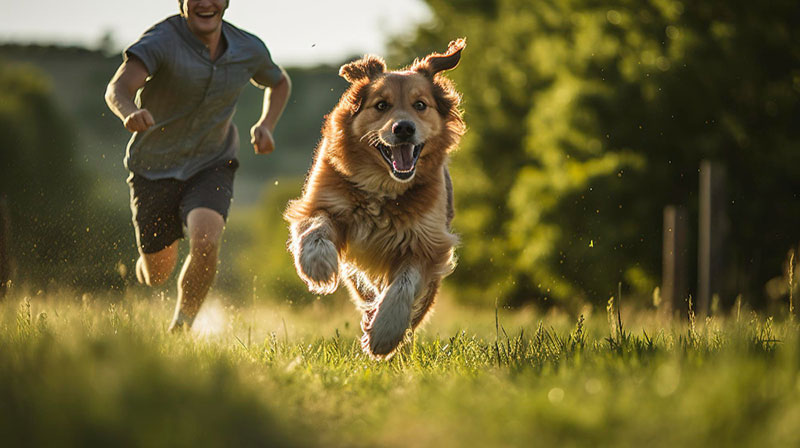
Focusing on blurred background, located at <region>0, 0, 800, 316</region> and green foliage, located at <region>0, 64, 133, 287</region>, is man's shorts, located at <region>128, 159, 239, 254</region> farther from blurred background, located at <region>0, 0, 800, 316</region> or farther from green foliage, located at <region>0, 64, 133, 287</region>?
green foliage, located at <region>0, 64, 133, 287</region>

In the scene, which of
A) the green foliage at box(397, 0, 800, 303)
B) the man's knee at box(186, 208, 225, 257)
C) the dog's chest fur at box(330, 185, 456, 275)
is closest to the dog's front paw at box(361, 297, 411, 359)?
the dog's chest fur at box(330, 185, 456, 275)

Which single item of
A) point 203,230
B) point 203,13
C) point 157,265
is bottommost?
point 157,265

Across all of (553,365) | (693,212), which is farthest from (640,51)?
(553,365)

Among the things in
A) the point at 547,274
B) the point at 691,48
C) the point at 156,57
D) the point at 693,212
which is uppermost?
the point at 691,48

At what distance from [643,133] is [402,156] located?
33.0 ft

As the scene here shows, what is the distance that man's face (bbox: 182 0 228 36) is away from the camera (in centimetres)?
501

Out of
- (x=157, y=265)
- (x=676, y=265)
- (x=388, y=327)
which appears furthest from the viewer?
(x=676, y=265)

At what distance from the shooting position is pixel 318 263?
4.25 m

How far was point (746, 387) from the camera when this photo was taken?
2396 mm

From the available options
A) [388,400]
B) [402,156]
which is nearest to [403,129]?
[402,156]

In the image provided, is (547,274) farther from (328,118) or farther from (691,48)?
(328,118)

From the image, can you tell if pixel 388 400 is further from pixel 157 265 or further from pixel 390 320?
pixel 157 265

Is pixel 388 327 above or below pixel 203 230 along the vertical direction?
below

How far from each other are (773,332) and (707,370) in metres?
1.95
